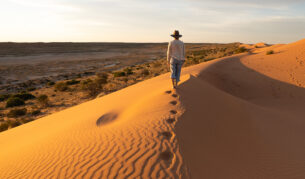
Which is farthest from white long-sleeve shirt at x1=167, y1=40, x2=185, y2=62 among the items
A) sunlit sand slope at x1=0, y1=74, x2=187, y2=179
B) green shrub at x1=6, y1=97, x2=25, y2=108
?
green shrub at x1=6, y1=97, x2=25, y2=108

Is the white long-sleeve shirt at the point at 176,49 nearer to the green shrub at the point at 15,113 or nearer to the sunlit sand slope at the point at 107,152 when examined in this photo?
the sunlit sand slope at the point at 107,152

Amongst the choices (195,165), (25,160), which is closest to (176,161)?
(195,165)

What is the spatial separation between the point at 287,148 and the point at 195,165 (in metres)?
3.00

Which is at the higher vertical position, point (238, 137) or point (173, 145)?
point (173, 145)

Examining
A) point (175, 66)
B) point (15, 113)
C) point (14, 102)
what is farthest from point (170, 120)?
point (14, 102)

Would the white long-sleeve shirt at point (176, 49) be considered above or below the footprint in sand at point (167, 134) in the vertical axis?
above

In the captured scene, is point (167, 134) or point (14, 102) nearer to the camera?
point (167, 134)

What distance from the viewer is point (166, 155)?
3340 mm

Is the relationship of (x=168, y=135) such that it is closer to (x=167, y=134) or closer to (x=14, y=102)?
(x=167, y=134)

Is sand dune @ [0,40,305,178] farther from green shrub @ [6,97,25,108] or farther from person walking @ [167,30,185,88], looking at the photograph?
green shrub @ [6,97,25,108]

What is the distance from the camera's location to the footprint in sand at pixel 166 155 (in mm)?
3262

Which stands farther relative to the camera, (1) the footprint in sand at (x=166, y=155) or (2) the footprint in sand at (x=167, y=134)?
(2) the footprint in sand at (x=167, y=134)

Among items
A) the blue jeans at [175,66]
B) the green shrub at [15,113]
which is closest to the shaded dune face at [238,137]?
the blue jeans at [175,66]

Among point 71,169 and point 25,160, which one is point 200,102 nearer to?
point 71,169
